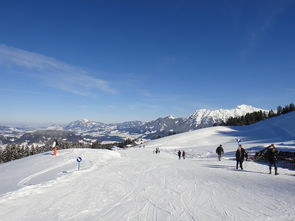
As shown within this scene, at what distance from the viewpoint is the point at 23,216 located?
21.4 feet

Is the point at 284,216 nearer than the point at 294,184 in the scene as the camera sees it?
Yes

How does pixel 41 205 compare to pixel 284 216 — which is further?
pixel 41 205

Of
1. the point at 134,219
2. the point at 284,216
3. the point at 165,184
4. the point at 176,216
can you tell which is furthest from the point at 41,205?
the point at 284,216

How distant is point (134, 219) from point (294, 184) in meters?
8.72

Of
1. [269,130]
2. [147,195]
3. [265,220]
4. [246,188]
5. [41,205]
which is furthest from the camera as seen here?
[269,130]

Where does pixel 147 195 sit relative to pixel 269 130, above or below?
below

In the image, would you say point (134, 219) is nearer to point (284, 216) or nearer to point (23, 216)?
point (23, 216)

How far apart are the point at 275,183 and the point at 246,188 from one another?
2.07 m

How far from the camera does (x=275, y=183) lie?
10406mm

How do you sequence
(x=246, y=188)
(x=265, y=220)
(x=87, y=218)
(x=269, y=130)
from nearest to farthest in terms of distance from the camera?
(x=265, y=220)
(x=87, y=218)
(x=246, y=188)
(x=269, y=130)

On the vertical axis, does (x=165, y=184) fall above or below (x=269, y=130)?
below

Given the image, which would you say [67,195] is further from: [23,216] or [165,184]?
[165,184]

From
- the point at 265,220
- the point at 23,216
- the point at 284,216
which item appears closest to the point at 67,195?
the point at 23,216

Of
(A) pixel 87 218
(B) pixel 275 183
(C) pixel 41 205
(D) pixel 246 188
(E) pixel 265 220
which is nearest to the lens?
(E) pixel 265 220
